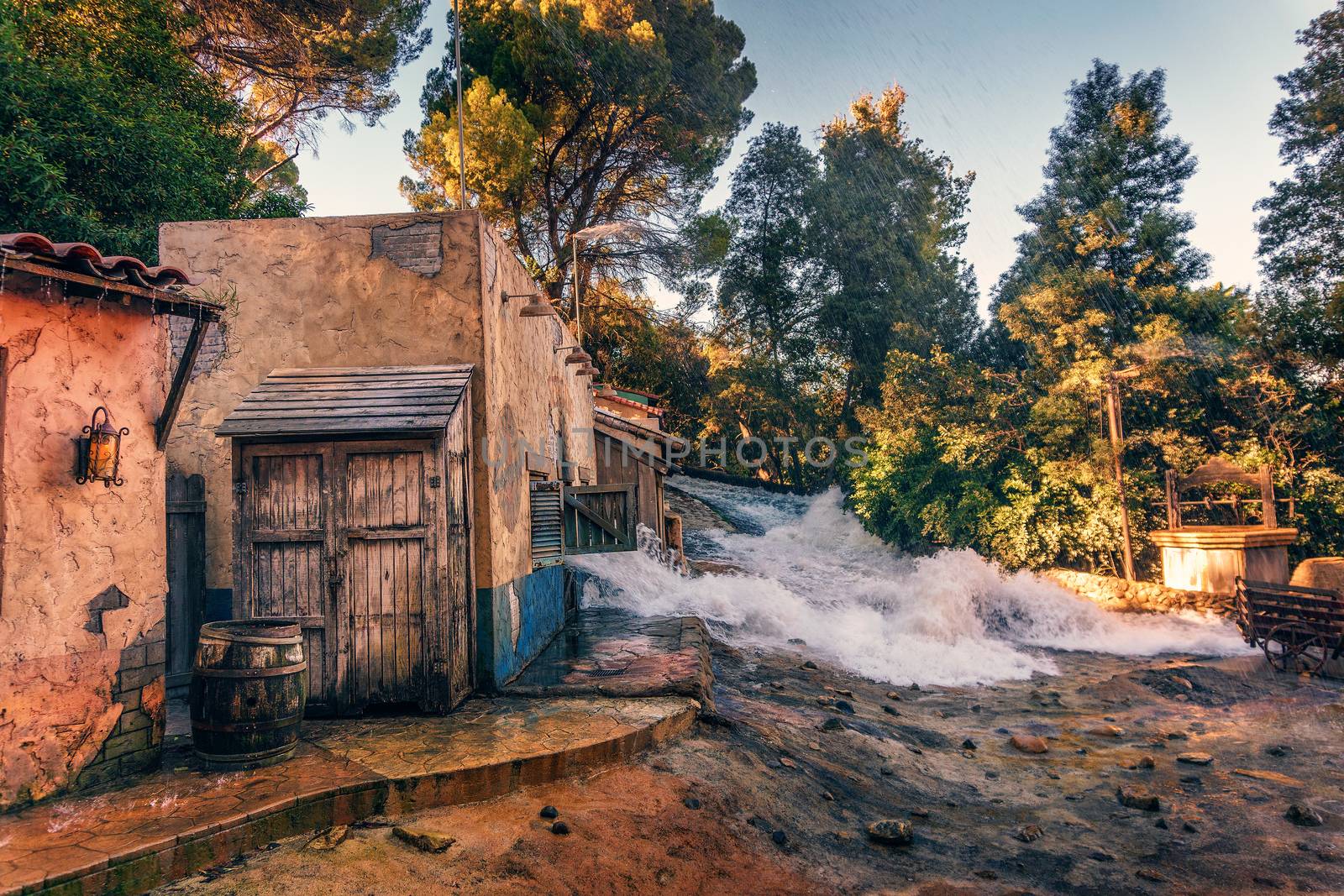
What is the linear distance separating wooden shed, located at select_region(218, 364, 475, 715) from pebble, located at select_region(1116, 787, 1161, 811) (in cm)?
632

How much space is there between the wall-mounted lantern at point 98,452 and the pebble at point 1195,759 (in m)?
10.7

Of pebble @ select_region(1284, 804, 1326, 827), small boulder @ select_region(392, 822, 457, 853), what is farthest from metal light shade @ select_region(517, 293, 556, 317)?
pebble @ select_region(1284, 804, 1326, 827)

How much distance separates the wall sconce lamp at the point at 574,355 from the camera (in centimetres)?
1254

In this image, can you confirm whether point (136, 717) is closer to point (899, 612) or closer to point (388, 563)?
point (388, 563)

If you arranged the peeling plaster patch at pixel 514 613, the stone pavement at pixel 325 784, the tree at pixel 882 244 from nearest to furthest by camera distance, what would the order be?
the stone pavement at pixel 325 784
the peeling plaster patch at pixel 514 613
the tree at pixel 882 244

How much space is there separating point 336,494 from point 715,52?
2229 centimetres

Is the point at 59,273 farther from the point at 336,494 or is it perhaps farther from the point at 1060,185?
the point at 1060,185

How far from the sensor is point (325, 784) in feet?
15.6

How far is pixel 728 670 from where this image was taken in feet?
33.7

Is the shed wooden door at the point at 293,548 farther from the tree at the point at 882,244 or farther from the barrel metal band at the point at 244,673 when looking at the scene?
the tree at the point at 882,244

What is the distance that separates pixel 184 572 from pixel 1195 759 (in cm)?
1095

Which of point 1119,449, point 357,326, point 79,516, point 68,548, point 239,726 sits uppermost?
point 357,326

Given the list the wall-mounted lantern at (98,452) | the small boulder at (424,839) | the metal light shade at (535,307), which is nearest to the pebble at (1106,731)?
the small boulder at (424,839)

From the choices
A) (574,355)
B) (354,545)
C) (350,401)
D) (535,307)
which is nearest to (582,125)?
(574,355)
